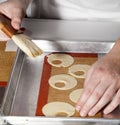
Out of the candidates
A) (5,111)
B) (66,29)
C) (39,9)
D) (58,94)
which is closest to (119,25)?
(66,29)

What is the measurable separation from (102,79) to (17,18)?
16.2 inches

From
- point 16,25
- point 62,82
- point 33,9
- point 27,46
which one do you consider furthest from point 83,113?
point 33,9

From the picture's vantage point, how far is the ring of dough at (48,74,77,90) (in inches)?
42.6

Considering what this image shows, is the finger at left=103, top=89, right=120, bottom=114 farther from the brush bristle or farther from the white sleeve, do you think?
the white sleeve

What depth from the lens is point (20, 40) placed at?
1104 millimetres

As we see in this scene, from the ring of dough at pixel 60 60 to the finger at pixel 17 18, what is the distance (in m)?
0.16

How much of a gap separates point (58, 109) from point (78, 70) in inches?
8.2

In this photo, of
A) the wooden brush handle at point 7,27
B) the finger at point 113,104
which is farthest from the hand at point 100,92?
the wooden brush handle at point 7,27

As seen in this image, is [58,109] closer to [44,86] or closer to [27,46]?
[44,86]

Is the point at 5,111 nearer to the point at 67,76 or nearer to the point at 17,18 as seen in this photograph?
the point at 67,76

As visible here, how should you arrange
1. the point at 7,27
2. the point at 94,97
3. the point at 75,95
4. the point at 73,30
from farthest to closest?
the point at 73,30 → the point at 7,27 → the point at 75,95 → the point at 94,97

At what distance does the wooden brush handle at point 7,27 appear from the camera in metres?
1.12

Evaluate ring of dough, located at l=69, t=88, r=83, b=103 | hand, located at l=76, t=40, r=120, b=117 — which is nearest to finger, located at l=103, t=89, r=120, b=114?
hand, located at l=76, t=40, r=120, b=117

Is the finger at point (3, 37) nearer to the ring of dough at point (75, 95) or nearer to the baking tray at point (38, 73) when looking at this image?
the baking tray at point (38, 73)
